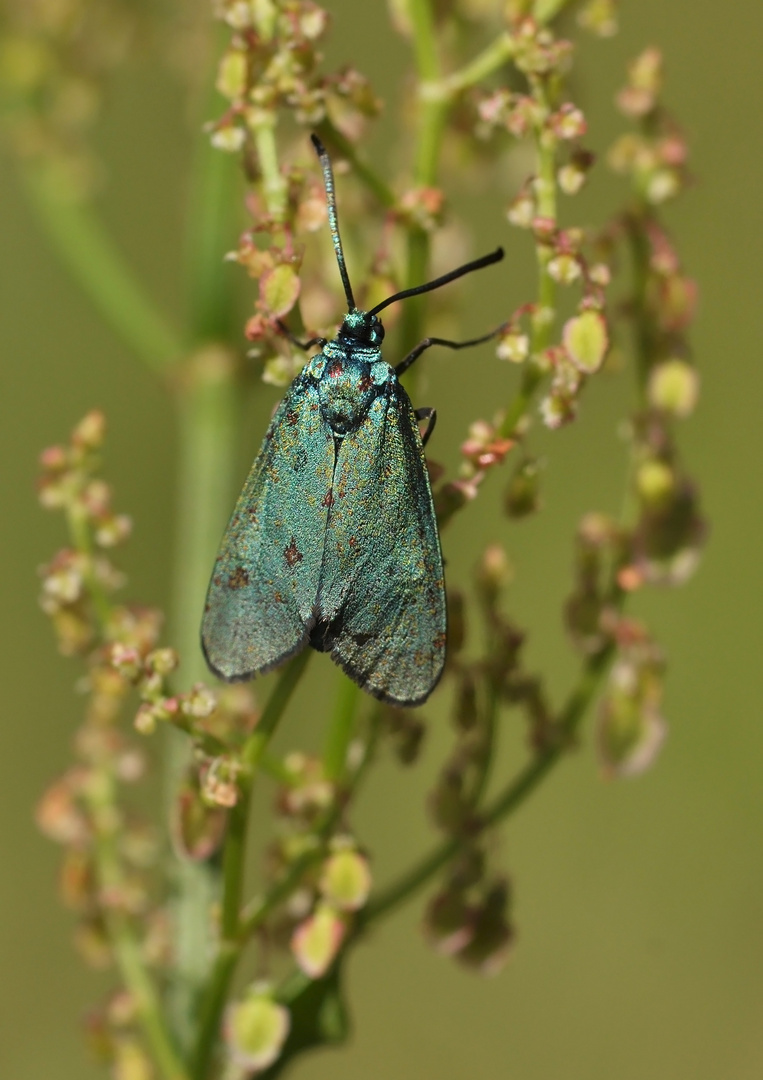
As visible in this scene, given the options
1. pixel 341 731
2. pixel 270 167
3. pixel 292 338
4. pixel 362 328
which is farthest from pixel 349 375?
pixel 341 731

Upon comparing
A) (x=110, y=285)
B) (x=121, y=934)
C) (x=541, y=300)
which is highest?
(x=110, y=285)

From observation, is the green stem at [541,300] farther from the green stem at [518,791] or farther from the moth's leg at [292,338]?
the green stem at [518,791]

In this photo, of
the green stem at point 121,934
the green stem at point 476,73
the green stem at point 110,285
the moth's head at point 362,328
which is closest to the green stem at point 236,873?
the green stem at point 121,934

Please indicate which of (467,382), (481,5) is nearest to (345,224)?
(481,5)

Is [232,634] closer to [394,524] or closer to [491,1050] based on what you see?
[394,524]

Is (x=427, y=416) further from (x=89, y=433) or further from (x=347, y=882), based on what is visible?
(x=347, y=882)

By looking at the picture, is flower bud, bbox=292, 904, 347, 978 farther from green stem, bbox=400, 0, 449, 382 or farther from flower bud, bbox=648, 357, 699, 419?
flower bud, bbox=648, 357, 699, 419

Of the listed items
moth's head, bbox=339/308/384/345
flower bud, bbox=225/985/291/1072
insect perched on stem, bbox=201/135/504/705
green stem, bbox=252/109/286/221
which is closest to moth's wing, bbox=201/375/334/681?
insect perched on stem, bbox=201/135/504/705
